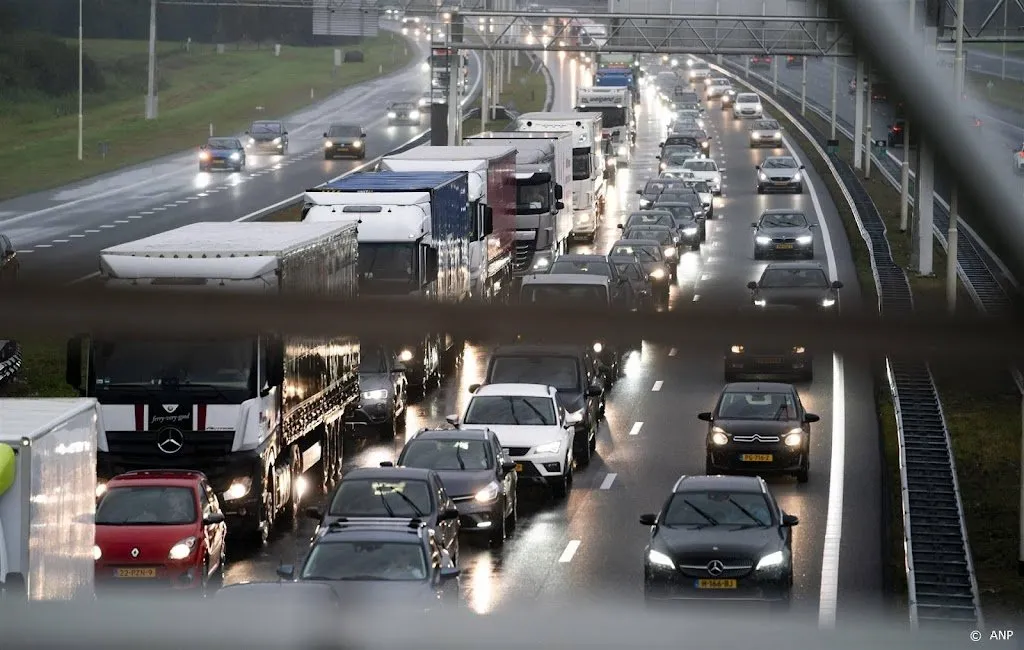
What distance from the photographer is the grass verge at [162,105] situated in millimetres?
83438

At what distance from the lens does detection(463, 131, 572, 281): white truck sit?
164ft

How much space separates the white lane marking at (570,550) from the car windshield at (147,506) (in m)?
5.07

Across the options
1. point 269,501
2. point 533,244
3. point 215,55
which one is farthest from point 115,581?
point 215,55

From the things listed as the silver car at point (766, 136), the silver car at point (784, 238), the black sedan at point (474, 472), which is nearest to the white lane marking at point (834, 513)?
the black sedan at point (474, 472)

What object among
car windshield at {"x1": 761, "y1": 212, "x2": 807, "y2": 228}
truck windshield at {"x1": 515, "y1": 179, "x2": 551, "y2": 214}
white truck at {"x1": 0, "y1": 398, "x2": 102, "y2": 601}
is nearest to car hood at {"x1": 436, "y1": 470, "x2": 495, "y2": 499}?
white truck at {"x1": 0, "y1": 398, "x2": 102, "y2": 601}

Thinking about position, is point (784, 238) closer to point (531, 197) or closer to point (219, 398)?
point (531, 197)

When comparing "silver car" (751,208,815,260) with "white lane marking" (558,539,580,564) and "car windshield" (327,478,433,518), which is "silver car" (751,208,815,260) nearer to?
"white lane marking" (558,539,580,564)

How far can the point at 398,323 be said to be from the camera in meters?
2.18

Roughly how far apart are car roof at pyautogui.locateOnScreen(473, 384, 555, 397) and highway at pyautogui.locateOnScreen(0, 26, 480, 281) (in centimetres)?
1921

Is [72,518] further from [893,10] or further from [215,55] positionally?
[215,55]

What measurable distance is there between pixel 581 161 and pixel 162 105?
177 feet

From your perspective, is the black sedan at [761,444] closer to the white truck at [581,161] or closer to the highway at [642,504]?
the highway at [642,504]

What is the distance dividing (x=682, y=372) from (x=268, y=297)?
132 feet

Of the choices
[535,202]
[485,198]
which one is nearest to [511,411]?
[485,198]
